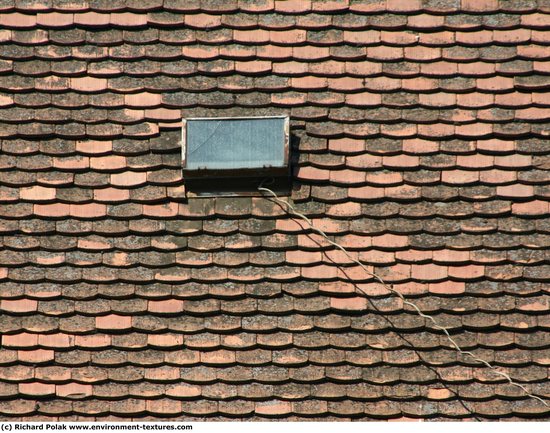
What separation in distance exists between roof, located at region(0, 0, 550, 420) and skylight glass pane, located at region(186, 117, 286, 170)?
0.17 meters

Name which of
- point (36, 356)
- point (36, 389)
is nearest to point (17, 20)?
point (36, 356)

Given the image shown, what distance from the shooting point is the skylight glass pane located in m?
7.75

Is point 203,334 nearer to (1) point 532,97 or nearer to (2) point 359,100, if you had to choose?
(2) point 359,100

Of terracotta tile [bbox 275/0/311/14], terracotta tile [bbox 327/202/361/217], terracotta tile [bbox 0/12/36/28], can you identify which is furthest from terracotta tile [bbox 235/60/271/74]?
terracotta tile [bbox 0/12/36/28]

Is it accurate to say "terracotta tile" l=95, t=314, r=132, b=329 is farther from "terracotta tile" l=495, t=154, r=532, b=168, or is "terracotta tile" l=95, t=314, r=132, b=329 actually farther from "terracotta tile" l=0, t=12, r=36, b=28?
"terracotta tile" l=495, t=154, r=532, b=168

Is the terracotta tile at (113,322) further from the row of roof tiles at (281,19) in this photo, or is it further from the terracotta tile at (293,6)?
the terracotta tile at (293,6)

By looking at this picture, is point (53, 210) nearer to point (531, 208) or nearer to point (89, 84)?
point (89, 84)

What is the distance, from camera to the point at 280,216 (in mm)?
7727

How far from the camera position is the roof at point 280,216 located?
288 inches

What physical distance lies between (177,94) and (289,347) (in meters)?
1.84

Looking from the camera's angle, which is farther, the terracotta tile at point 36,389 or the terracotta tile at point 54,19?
the terracotta tile at point 54,19

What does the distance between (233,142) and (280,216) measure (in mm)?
552

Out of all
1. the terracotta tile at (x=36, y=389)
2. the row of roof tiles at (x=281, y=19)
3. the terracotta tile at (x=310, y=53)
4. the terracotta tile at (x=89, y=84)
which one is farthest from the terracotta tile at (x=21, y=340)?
the terracotta tile at (x=310, y=53)

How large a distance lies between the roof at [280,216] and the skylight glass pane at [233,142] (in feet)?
0.55
